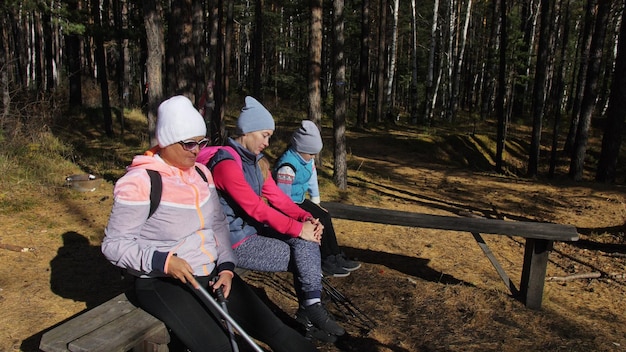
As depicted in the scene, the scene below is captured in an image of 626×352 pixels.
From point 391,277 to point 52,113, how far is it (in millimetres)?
10994

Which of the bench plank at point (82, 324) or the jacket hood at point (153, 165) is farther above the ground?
the jacket hood at point (153, 165)

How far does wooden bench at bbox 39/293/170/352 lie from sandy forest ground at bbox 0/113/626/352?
1.28m

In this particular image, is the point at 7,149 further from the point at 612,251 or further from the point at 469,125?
the point at 469,125

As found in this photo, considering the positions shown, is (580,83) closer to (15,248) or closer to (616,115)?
(616,115)

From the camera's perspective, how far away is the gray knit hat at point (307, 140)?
383 cm

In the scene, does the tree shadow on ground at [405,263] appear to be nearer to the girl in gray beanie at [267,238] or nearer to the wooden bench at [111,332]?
the girl in gray beanie at [267,238]

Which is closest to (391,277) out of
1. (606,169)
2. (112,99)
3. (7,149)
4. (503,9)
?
(7,149)

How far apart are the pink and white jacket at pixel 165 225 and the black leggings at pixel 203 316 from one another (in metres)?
0.12

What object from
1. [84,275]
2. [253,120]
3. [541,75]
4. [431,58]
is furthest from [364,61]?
[253,120]

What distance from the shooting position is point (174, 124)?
8.08 ft

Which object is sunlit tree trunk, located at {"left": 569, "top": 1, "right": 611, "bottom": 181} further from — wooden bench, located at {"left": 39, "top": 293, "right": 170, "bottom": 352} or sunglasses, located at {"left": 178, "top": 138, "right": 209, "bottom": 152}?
wooden bench, located at {"left": 39, "top": 293, "right": 170, "bottom": 352}

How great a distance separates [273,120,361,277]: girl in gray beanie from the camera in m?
3.83

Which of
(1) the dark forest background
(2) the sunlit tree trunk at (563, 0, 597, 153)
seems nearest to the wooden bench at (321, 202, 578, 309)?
(1) the dark forest background

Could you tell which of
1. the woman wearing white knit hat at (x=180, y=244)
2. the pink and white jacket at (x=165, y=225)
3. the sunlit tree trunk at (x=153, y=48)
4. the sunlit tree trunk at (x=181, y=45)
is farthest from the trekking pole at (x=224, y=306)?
the sunlit tree trunk at (x=181, y=45)
